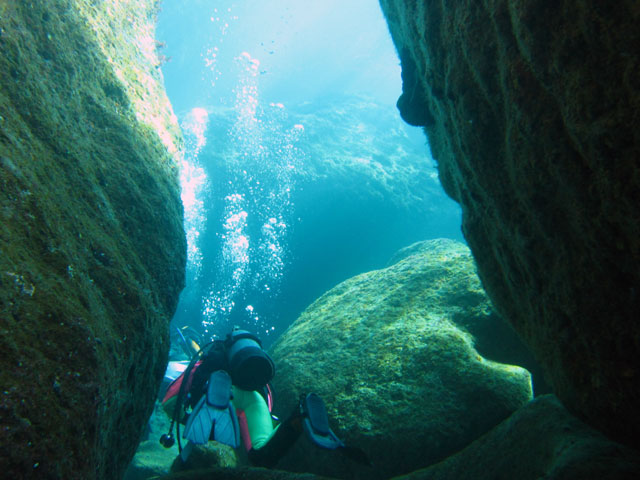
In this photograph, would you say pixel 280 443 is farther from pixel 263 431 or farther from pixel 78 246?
pixel 78 246

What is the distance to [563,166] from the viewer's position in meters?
1.20

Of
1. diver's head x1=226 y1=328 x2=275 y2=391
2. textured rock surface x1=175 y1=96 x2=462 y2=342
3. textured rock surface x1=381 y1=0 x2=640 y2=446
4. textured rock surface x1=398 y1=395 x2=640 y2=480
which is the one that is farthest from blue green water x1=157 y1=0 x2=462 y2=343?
textured rock surface x1=381 y1=0 x2=640 y2=446

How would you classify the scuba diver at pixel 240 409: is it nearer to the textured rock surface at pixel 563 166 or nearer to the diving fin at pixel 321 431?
the diving fin at pixel 321 431

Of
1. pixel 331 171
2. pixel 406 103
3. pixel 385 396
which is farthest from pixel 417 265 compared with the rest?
pixel 331 171

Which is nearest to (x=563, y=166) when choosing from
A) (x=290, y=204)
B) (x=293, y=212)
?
(x=293, y=212)

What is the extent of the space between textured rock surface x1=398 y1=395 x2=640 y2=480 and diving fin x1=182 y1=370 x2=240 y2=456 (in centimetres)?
130

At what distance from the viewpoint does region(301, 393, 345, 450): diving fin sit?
8.52 ft

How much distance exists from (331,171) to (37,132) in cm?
1512

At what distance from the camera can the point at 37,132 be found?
185 centimetres

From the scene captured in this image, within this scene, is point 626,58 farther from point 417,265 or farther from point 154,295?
point 417,265

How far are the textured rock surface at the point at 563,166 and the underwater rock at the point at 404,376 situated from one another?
123 centimetres

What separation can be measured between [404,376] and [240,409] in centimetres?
178

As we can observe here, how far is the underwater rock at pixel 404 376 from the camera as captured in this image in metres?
2.89

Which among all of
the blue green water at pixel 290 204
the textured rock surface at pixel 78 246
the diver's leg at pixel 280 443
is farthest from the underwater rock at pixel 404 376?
the blue green water at pixel 290 204
